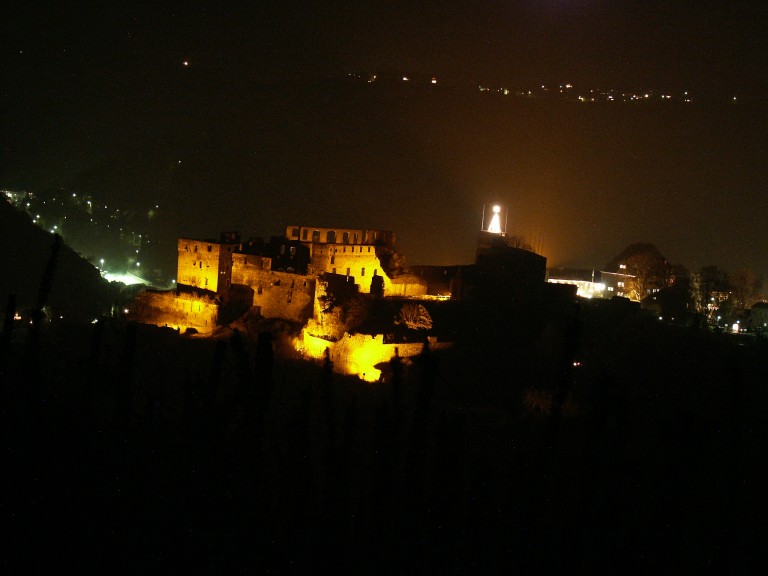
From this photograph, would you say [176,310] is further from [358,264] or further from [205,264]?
[358,264]

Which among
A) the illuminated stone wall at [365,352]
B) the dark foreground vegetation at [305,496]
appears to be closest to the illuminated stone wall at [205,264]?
the illuminated stone wall at [365,352]

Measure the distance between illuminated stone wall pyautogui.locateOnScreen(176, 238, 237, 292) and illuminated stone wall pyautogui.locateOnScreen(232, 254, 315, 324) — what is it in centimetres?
102

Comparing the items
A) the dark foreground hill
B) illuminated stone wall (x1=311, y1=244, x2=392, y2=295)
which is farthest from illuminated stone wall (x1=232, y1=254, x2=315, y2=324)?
the dark foreground hill

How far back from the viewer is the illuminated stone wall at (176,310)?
105 ft

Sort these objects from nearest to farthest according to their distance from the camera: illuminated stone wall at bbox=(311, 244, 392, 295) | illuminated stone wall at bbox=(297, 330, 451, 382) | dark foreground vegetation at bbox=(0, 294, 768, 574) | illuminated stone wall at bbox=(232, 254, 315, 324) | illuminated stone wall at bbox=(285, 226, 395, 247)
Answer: dark foreground vegetation at bbox=(0, 294, 768, 574)
illuminated stone wall at bbox=(297, 330, 451, 382)
illuminated stone wall at bbox=(232, 254, 315, 324)
illuminated stone wall at bbox=(311, 244, 392, 295)
illuminated stone wall at bbox=(285, 226, 395, 247)

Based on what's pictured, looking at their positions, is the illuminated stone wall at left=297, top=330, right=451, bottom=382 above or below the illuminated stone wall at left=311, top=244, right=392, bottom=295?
below

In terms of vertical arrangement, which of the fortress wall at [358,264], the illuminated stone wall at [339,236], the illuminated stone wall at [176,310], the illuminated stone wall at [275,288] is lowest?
the illuminated stone wall at [176,310]

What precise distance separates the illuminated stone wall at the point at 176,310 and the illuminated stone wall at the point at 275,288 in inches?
78.7

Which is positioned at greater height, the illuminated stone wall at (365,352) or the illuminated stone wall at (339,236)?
the illuminated stone wall at (339,236)

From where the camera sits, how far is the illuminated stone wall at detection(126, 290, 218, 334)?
3216cm

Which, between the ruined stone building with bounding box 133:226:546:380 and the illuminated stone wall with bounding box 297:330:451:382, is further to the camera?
the ruined stone building with bounding box 133:226:546:380

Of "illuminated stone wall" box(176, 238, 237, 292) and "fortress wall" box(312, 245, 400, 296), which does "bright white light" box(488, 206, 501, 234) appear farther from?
"illuminated stone wall" box(176, 238, 237, 292)

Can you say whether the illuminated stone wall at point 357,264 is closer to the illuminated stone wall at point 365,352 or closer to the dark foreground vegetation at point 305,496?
the illuminated stone wall at point 365,352

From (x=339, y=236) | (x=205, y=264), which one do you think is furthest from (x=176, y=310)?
(x=339, y=236)
